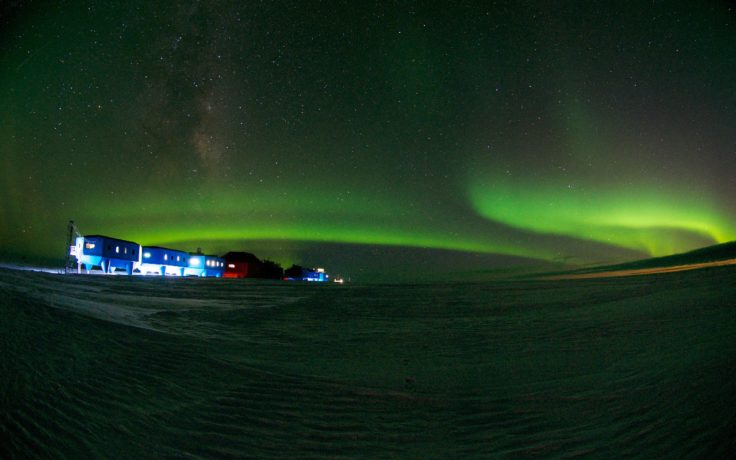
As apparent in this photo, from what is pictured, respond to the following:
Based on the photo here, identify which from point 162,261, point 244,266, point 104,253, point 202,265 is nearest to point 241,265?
point 244,266

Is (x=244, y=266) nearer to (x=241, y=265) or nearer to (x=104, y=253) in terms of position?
(x=241, y=265)

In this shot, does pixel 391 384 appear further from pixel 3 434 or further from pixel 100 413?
pixel 3 434

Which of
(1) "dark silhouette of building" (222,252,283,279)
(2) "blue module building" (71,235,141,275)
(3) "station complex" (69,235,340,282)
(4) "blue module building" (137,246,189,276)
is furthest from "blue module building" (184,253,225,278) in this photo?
(2) "blue module building" (71,235,141,275)

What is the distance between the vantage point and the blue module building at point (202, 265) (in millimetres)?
32125

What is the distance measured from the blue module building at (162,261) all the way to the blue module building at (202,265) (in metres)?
0.72

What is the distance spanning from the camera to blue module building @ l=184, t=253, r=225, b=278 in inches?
1265

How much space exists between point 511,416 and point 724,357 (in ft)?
5.31

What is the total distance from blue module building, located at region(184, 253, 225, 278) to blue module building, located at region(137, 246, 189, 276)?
72 cm

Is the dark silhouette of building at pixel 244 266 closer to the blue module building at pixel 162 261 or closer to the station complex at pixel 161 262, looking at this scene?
the station complex at pixel 161 262

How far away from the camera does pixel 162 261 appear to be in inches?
1097

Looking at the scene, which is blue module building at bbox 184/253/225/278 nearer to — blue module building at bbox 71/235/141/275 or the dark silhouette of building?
the dark silhouette of building

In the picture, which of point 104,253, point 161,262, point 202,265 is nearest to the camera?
point 104,253

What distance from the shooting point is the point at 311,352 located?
318 cm

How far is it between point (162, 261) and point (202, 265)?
5.63 m
